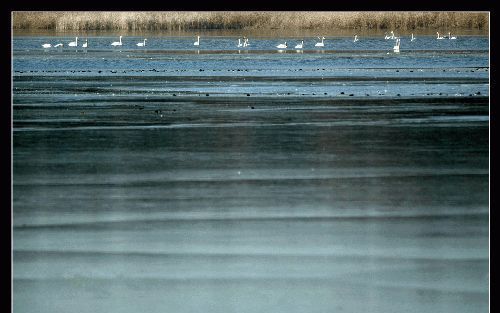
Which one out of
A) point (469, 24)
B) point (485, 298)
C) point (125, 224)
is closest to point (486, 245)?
point (485, 298)

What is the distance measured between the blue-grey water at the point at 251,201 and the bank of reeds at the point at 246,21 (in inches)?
1761

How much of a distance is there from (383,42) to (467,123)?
34198mm

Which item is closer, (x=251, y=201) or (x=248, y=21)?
(x=251, y=201)

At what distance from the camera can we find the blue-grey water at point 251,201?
8.72 m

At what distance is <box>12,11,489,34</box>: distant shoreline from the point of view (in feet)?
225

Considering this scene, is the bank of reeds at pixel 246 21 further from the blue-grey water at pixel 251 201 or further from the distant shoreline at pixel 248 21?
the blue-grey water at pixel 251 201

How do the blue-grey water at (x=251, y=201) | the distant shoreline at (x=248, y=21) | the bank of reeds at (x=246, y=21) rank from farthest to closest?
the bank of reeds at (x=246, y=21)
the distant shoreline at (x=248, y=21)
the blue-grey water at (x=251, y=201)

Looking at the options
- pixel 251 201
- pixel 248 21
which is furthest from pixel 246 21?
pixel 251 201

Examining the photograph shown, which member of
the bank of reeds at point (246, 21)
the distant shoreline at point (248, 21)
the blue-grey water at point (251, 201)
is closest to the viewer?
the blue-grey water at point (251, 201)

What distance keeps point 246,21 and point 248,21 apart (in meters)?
1.33

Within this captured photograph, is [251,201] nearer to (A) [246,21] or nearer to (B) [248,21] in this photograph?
(B) [248,21]

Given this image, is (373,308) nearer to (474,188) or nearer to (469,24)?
(474,188)

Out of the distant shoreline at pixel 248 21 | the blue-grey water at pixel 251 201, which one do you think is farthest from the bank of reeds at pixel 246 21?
the blue-grey water at pixel 251 201

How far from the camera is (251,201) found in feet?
37.8
